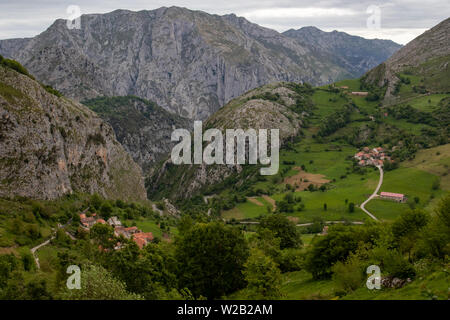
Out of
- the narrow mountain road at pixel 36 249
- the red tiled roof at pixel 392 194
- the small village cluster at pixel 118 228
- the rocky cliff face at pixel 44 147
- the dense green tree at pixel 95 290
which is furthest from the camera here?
the red tiled roof at pixel 392 194

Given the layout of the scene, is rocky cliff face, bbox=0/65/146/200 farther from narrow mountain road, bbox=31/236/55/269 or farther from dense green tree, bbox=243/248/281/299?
dense green tree, bbox=243/248/281/299

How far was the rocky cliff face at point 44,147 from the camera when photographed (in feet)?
330

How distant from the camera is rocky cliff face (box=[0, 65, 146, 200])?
100625mm

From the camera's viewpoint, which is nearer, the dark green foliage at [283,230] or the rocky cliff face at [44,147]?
the dark green foliage at [283,230]

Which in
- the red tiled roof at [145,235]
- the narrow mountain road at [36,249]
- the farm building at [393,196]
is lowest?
the red tiled roof at [145,235]

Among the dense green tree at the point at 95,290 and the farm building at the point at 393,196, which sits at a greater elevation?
the dense green tree at the point at 95,290

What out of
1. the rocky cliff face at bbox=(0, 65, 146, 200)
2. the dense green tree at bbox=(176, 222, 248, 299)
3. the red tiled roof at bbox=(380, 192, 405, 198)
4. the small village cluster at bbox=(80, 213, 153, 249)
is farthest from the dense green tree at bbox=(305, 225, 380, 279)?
the red tiled roof at bbox=(380, 192, 405, 198)

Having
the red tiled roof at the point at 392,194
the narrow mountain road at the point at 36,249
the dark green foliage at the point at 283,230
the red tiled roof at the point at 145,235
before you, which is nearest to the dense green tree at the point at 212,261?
the dark green foliage at the point at 283,230

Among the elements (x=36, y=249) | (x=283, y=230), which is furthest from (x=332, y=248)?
(x=36, y=249)

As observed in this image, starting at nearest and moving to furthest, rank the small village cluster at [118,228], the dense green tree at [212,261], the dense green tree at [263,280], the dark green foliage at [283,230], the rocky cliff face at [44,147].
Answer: the dense green tree at [263,280]
the dense green tree at [212,261]
the dark green foliage at [283,230]
the small village cluster at [118,228]
the rocky cliff face at [44,147]

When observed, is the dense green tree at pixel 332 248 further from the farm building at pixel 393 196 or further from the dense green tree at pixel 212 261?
the farm building at pixel 393 196

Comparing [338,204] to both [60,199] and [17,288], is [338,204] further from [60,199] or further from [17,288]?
[17,288]

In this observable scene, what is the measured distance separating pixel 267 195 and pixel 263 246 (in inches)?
4960
